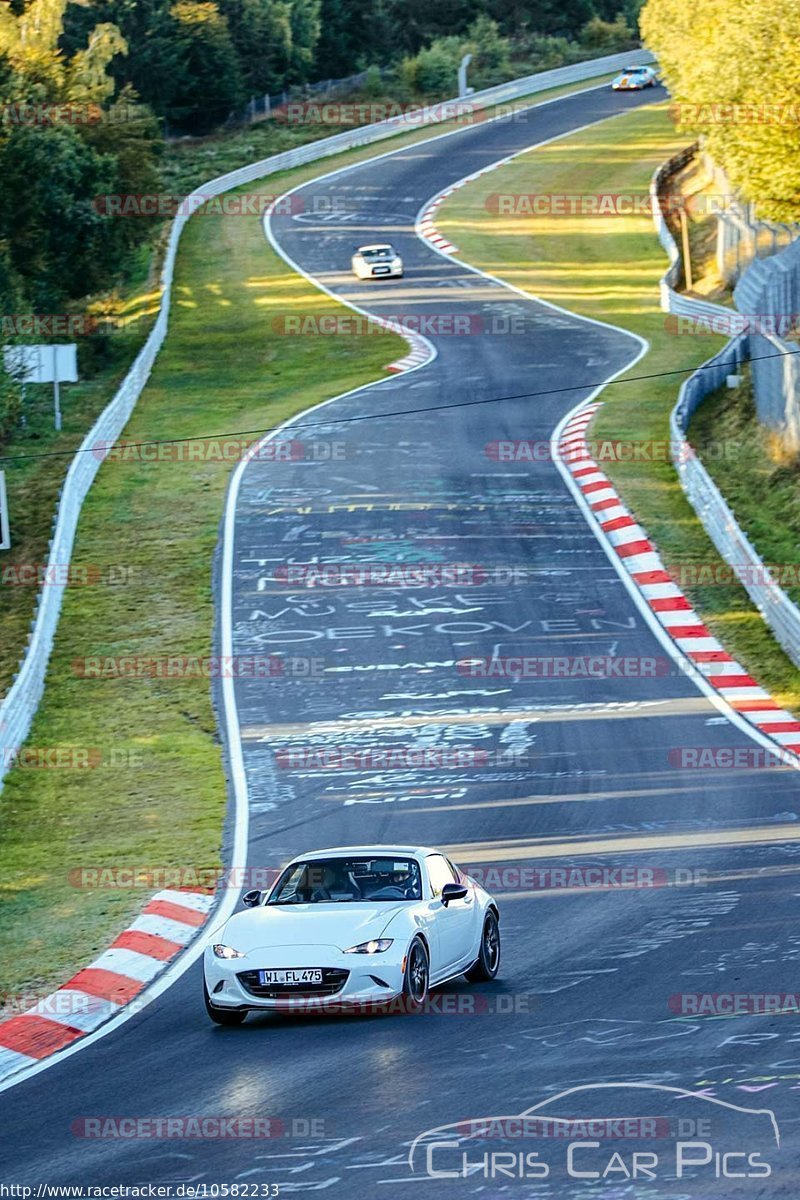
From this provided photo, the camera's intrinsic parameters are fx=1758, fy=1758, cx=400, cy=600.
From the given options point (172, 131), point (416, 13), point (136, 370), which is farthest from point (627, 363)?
point (416, 13)

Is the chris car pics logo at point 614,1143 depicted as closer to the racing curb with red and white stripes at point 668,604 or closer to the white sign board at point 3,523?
the racing curb with red and white stripes at point 668,604

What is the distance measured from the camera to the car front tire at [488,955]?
46.9 ft

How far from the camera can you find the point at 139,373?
48.8 meters

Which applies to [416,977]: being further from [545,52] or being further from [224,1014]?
[545,52]

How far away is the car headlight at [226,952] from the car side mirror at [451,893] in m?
1.77

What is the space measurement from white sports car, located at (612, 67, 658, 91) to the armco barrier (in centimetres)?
421

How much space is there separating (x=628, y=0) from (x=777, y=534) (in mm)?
99009

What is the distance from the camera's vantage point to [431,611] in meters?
30.0

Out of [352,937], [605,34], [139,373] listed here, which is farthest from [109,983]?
[605,34]

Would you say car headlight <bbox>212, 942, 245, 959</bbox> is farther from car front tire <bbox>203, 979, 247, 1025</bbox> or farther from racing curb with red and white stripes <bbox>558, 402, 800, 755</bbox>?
racing curb with red and white stripes <bbox>558, 402, 800, 755</bbox>

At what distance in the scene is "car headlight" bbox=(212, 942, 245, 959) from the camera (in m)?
13.0

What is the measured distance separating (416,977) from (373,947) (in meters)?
0.52

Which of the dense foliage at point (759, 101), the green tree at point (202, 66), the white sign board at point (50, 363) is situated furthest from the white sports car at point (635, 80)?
the white sign board at point (50, 363)

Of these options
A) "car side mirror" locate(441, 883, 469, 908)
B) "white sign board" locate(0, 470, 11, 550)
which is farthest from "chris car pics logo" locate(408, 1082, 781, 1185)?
"white sign board" locate(0, 470, 11, 550)
